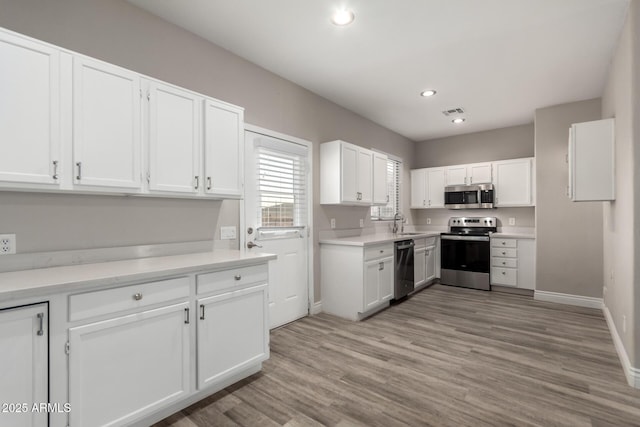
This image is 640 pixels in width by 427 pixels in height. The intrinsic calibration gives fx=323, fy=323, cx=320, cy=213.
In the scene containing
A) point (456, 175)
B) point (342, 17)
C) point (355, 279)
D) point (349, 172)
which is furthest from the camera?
point (456, 175)

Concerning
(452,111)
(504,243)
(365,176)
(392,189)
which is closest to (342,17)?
(365,176)

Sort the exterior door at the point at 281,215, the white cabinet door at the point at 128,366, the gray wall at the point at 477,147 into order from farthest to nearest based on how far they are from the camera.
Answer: the gray wall at the point at 477,147, the exterior door at the point at 281,215, the white cabinet door at the point at 128,366

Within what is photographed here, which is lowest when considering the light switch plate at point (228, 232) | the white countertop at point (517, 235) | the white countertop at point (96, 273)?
the white countertop at point (517, 235)

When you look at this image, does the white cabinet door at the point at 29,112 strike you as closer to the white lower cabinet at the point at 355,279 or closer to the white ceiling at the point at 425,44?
the white ceiling at the point at 425,44

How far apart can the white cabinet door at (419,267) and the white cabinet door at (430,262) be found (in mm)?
95

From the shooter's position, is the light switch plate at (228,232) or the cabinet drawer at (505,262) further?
the cabinet drawer at (505,262)

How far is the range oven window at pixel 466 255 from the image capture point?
5.22 metres

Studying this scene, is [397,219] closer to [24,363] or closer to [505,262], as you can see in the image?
[505,262]

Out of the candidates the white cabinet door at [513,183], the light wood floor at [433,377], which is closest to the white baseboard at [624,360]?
the light wood floor at [433,377]

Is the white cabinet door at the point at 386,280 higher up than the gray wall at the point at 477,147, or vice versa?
the gray wall at the point at 477,147

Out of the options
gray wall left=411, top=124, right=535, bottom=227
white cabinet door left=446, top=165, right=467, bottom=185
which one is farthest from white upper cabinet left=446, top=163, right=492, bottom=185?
gray wall left=411, top=124, right=535, bottom=227

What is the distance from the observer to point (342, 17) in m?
2.52

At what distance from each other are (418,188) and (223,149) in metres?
4.59

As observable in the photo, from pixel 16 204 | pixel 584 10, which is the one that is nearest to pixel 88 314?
pixel 16 204
